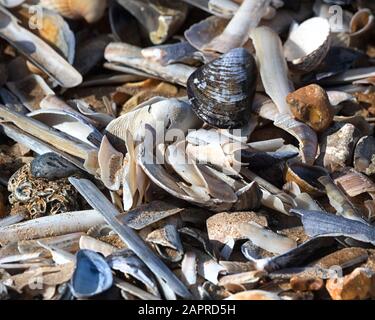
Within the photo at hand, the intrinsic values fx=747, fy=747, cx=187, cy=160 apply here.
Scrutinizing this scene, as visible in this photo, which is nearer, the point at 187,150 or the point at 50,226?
the point at 50,226

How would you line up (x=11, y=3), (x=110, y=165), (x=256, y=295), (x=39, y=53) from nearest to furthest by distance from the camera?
1. (x=256, y=295)
2. (x=110, y=165)
3. (x=39, y=53)
4. (x=11, y=3)

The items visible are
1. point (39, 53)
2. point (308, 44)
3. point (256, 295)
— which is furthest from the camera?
point (39, 53)

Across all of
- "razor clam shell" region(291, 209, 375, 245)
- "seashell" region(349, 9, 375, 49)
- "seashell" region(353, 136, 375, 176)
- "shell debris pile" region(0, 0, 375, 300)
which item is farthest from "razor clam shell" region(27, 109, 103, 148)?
"seashell" region(349, 9, 375, 49)

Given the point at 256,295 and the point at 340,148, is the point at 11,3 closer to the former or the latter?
the point at 340,148

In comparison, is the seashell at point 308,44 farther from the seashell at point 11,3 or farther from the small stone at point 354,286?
the seashell at point 11,3

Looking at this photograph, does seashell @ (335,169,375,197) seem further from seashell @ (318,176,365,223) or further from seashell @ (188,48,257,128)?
seashell @ (188,48,257,128)

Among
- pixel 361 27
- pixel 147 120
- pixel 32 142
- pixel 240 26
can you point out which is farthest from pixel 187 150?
pixel 361 27
